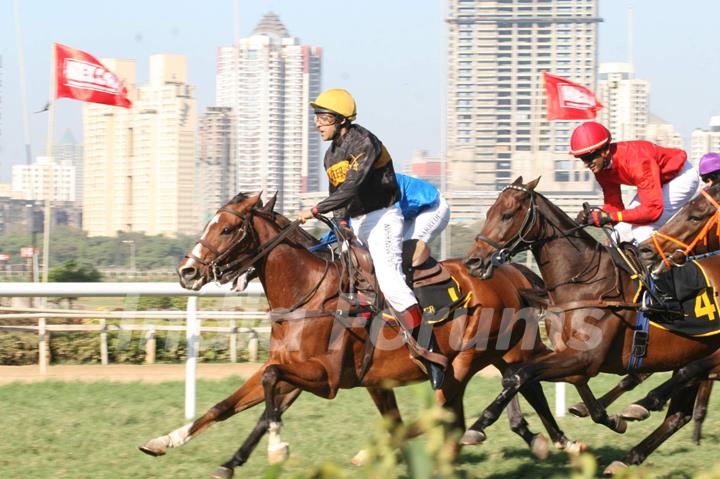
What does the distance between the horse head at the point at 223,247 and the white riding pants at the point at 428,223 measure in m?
1.15

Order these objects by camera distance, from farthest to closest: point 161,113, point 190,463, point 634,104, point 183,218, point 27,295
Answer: point 161,113
point 183,218
point 634,104
point 27,295
point 190,463

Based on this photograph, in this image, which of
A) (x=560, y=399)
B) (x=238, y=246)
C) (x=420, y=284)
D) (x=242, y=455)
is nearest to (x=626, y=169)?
(x=420, y=284)

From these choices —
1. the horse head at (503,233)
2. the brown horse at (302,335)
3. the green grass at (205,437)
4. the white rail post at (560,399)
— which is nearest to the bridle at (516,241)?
the horse head at (503,233)

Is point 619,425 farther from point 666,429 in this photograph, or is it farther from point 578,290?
point 578,290

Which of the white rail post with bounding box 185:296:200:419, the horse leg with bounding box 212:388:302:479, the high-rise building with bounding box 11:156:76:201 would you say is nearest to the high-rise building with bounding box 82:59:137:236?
the high-rise building with bounding box 11:156:76:201

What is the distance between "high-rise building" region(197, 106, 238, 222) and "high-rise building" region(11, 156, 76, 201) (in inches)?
386

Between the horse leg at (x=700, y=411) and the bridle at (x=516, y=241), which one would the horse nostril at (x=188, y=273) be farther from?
the horse leg at (x=700, y=411)

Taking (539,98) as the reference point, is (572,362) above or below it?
below

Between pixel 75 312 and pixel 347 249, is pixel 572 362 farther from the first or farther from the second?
pixel 75 312

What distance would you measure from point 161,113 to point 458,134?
22515mm

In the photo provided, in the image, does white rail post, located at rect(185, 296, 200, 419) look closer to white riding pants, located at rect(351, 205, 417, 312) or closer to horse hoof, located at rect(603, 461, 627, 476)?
white riding pants, located at rect(351, 205, 417, 312)

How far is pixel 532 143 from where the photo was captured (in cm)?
7775

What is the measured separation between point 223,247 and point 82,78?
11550 mm

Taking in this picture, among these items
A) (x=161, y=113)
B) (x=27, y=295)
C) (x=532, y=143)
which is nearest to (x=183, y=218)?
(x=161, y=113)
